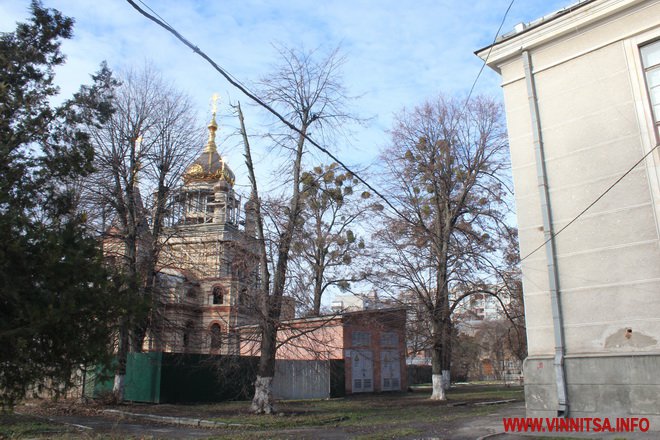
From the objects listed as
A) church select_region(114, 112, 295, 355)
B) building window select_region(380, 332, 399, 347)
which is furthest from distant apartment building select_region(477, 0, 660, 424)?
building window select_region(380, 332, 399, 347)

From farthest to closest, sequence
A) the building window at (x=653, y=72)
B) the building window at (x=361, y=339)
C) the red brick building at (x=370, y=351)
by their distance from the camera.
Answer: the building window at (x=361, y=339) → the red brick building at (x=370, y=351) → the building window at (x=653, y=72)

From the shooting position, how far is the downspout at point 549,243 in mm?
11125

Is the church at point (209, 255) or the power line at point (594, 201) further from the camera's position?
the church at point (209, 255)

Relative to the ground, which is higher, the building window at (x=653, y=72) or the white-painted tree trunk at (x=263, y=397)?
the building window at (x=653, y=72)

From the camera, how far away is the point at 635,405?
33.4ft

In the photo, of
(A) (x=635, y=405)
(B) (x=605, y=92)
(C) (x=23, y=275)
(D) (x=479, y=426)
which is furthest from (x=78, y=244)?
(B) (x=605, y=92)

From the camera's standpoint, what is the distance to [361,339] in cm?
3250

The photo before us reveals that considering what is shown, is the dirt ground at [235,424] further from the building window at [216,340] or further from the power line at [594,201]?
the power line at [594,201]

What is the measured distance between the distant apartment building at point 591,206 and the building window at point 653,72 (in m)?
0.02

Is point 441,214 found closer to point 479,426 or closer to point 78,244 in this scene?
point 479,426

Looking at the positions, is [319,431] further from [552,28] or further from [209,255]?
[552,28]

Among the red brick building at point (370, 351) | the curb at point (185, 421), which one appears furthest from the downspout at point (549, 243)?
the red brick building at point (370, 351)

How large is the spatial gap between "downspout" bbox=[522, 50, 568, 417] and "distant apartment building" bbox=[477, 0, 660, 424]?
0.08 feet

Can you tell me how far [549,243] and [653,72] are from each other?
13.9 feet
